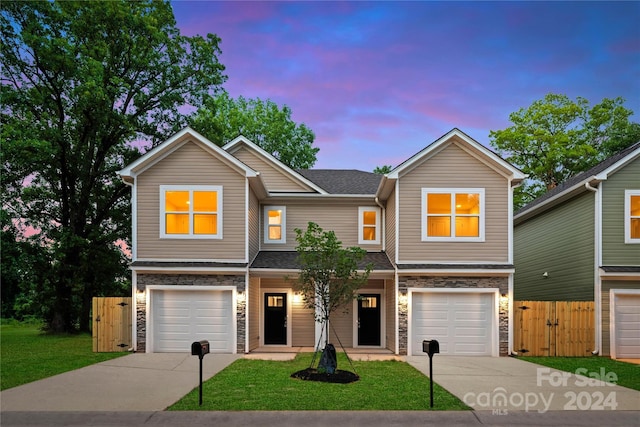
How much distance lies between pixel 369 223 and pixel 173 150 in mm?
7732

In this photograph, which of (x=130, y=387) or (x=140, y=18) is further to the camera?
(x=140, y=18)

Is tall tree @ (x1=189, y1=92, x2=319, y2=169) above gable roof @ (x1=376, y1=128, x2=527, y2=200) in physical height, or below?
above

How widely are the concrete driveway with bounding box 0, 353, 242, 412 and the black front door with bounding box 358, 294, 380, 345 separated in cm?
590

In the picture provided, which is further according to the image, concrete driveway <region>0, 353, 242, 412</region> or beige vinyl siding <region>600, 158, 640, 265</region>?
beige vinyl siding <region>600, 158, 640, 265</region>

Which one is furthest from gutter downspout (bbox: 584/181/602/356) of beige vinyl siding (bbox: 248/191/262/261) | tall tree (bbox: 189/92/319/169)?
tall tree (bbox: 189/92/319/169)

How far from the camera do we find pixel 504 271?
15.1 metres

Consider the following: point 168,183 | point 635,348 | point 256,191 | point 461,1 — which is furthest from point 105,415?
point 635,348

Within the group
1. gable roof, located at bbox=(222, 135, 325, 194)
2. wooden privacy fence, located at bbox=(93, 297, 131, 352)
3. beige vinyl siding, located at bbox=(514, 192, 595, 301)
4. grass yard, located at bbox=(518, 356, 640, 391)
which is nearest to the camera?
grass yard, located at bbox=(518, 356, 640, 391)

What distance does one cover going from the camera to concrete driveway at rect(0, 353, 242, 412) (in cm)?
839

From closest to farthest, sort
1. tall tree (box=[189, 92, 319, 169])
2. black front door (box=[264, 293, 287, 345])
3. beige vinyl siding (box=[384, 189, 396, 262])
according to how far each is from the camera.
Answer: beige vinyl siding (box=[384, 189, 396, 262]) < black front door (box=[264, 293, 287, 345]) < tall tree (box=[189, 92, 319, 169])

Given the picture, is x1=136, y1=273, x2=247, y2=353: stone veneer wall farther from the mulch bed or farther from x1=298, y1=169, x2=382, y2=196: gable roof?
x1=298, y1=169, x2=382, y2=196: gable roof

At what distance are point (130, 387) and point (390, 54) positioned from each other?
16.1m

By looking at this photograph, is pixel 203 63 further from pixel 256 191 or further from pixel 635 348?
pixel 635 348

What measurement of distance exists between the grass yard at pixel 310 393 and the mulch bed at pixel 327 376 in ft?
0.74
